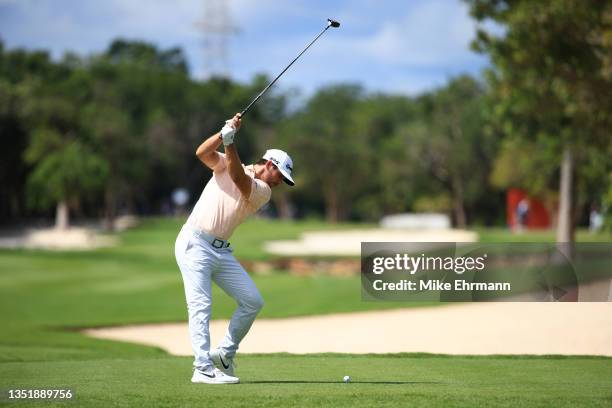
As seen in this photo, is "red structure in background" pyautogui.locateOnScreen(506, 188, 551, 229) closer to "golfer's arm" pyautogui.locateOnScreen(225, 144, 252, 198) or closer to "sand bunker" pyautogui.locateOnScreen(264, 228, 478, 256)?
"sand bunker" pyautogui.locateOnScreen(264, 228, 478, 256)

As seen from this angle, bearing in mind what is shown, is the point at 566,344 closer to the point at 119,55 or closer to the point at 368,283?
the point at 368,283

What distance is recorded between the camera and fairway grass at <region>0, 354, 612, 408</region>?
24.4 ft

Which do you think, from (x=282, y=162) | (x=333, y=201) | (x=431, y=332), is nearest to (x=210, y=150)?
(x=282, y=162)

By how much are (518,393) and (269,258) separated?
2858 centimetres

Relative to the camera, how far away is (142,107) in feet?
357

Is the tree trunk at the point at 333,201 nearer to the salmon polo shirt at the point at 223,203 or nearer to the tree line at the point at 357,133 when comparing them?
the tree line at the point at 357,133

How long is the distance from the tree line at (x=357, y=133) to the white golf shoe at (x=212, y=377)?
14979 millimetres

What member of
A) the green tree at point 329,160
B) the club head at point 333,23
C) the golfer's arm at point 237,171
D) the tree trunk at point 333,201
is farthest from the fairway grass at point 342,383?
the tree trunk at point 333,201

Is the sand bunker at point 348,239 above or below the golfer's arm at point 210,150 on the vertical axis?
above

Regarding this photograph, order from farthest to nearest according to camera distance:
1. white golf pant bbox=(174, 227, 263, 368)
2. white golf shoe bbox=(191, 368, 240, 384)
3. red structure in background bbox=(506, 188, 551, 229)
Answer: red structure in background bbox=(506, 188, 551, 229) → white golf pant bbox=(174, 227, 263, 368) → white golf shoe bbox=(191, 368, 240, 384)

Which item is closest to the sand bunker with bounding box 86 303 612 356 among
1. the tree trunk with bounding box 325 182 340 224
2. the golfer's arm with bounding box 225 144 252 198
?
the golfer's arm with bounding box 225 144 252 198

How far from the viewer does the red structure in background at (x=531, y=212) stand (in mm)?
70188

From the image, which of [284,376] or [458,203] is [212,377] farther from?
[458,203]

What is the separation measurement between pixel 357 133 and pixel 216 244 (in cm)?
8842
